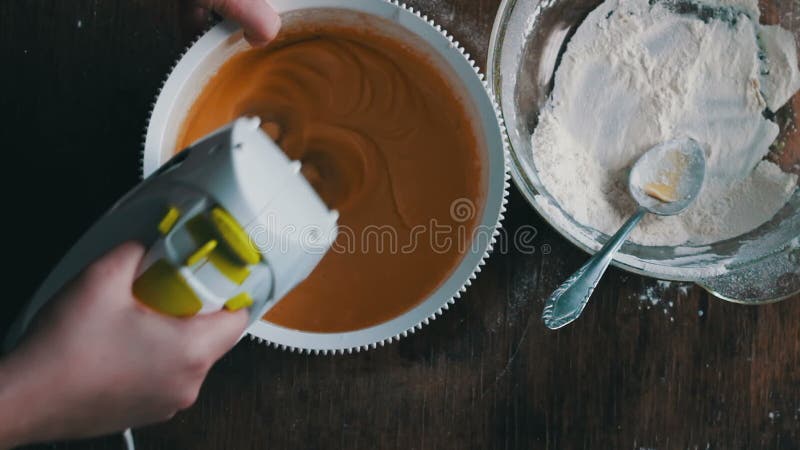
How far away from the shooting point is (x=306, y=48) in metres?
1.00

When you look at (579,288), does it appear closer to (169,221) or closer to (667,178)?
(667,178)

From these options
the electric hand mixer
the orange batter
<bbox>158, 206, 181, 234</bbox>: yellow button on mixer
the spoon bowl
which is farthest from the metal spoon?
<bbox>158, 206, 181, 234</bbox>: yellow button on mixer

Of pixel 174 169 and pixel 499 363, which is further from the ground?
pixel 174 169

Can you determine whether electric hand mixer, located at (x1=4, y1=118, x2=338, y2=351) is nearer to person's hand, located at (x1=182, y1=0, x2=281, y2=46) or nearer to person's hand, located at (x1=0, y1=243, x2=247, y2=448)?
person's hand, located at (x1=0, y1=243, x2=247, y2=448)

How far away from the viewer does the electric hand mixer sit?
684 mm

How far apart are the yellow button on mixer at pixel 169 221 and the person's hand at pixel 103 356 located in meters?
0.03

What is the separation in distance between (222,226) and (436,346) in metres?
0.43

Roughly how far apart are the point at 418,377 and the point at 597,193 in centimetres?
36

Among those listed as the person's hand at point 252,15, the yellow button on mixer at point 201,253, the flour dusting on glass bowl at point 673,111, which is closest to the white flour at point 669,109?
the flour dusting on glass bowl at point 673,111

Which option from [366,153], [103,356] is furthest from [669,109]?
[103,356]

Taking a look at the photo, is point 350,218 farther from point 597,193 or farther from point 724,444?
point 724,444

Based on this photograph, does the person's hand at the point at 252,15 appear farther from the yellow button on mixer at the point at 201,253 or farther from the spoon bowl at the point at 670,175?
the spoon bowl at the point at 670,175

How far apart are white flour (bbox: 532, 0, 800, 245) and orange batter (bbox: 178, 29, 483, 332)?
0.14 m

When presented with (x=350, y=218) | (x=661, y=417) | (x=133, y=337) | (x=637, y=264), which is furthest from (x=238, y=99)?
(x=661, y=417)
